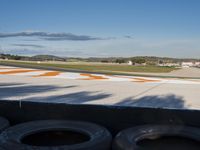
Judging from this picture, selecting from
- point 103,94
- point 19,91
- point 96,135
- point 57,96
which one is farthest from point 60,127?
point 19,91

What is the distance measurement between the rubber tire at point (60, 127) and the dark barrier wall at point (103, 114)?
0.26 metres

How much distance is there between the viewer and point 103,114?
11.0ft

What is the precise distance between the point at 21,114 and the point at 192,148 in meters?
1.81

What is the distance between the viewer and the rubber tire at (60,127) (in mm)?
2509

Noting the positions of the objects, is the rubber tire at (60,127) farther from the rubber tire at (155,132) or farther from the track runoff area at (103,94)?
the track runoff area at (103,94)

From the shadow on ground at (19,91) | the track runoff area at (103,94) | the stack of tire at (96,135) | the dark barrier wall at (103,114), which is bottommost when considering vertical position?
the track runoff area at (103,94)

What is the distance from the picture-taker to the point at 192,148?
2.85 m

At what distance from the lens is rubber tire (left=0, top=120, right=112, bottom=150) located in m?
2.51

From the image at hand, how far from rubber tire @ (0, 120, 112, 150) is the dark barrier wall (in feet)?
0.85

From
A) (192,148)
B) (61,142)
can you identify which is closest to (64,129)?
(61,142)

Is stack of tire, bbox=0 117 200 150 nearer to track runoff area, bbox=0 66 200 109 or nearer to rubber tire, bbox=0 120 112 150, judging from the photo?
rubber tire, bbox=0 120 112 150

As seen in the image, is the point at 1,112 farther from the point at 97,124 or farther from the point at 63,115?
the point at 97,124

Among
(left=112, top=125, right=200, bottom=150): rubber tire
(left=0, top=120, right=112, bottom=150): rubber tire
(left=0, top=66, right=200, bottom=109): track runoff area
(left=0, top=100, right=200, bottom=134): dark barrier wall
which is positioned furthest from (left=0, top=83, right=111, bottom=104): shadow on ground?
(left=112, top=125, right=200, bottom=150): rubber tire

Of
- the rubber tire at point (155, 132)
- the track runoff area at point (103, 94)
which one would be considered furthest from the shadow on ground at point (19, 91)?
the rubber tire at point (155, 132)
